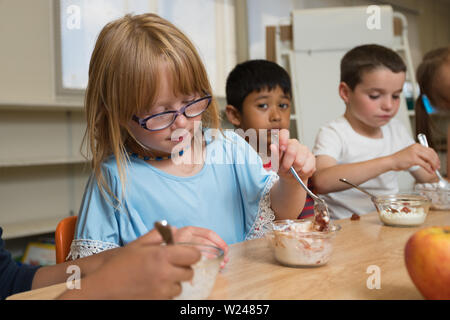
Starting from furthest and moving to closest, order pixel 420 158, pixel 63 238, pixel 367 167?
pixel 367 167 < pixel 420 158 < pixel 63 238

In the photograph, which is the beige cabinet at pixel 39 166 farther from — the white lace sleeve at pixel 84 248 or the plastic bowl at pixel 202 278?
the plastic bowl at pixel 202 278

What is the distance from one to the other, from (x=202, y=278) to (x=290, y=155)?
0.35 meters

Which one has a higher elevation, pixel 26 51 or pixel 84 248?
pixel 26 51

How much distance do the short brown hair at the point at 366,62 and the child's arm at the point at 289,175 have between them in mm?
873

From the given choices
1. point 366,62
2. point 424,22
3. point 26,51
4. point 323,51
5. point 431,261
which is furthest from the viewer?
point 424,22

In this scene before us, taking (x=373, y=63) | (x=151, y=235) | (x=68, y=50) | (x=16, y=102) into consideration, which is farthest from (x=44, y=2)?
(x=151, y=235)

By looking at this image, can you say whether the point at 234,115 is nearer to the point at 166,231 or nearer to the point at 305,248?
the point at 305,248

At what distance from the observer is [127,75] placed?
840 millimetres

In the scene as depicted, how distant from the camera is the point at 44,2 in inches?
103

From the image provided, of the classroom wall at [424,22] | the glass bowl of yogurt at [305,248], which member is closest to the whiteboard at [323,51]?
the classroom wall at [424,22]

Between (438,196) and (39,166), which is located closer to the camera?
(438,196)

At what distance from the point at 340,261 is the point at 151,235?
291 millimetres

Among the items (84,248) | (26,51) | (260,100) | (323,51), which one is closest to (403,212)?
(84,248)
